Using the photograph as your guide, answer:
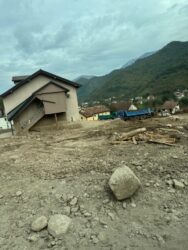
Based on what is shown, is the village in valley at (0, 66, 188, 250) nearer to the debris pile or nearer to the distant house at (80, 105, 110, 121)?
the debris pile

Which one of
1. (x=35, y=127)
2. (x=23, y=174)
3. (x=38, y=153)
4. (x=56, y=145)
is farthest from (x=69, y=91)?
(x=23, y=174)

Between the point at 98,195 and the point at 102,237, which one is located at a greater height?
the point at 98,195

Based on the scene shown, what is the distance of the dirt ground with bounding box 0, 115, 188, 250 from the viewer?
6434mm

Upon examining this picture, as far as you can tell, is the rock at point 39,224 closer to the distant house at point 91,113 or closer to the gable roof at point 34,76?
the gable roof at point 34,76

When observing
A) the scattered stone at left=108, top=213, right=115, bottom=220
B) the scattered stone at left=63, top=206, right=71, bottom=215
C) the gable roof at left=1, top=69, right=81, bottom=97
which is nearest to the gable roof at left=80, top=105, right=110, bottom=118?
the gable roof at left=1, top=69, right=81, bottom=97

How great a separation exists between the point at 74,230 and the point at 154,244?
192 cm

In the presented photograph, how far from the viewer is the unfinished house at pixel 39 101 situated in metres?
27.9

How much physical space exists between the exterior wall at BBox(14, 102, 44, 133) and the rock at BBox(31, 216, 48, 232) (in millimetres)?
20922

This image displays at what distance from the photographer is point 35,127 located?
91.9ft

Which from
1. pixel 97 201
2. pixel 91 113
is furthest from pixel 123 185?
pixel 91 113

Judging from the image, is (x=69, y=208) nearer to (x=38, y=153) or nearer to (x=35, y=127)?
(x=38, y=153)

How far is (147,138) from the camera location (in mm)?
14633

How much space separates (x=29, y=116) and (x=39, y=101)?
185cm

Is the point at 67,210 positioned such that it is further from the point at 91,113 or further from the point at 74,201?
the point at 91,113
